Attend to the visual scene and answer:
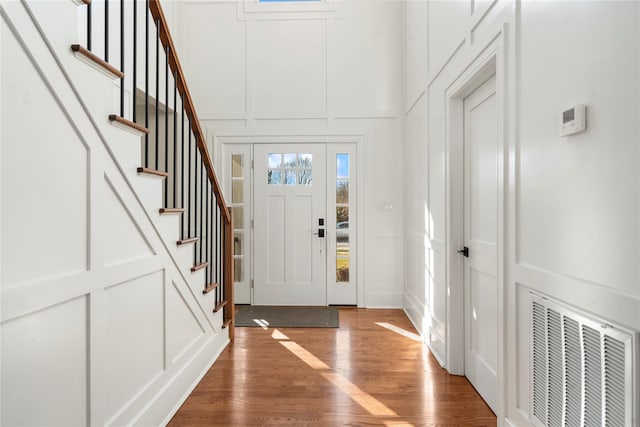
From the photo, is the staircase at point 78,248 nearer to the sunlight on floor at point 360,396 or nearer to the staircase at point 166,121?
the staircase at point 166,121

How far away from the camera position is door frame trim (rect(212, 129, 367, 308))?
4.39 metres

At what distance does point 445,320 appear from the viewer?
2691 mm

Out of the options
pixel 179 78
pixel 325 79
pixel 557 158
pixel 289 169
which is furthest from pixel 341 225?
pixel 557 158

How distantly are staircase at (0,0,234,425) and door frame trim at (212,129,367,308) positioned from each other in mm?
2369

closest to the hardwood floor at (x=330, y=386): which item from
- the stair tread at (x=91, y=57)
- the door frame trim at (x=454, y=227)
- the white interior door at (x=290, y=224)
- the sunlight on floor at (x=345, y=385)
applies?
the sunlight on floor at (x=345, y=385)

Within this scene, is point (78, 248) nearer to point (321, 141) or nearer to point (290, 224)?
point (290, 224)

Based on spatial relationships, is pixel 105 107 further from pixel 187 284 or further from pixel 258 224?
pixel 258 224

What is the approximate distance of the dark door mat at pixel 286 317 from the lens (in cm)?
370

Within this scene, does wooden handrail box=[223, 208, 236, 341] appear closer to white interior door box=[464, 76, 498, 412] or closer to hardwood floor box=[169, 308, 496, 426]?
hardwood floor box=[169, 308, 496, 426]

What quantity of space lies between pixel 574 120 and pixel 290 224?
345 centimetres

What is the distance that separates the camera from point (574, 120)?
50.7 inches

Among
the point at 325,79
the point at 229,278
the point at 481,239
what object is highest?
the point at 325,79

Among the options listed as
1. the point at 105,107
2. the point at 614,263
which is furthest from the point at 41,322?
the point at 614,263

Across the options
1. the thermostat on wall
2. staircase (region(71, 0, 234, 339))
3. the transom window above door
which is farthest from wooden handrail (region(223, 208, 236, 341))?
the thermostat on wall
